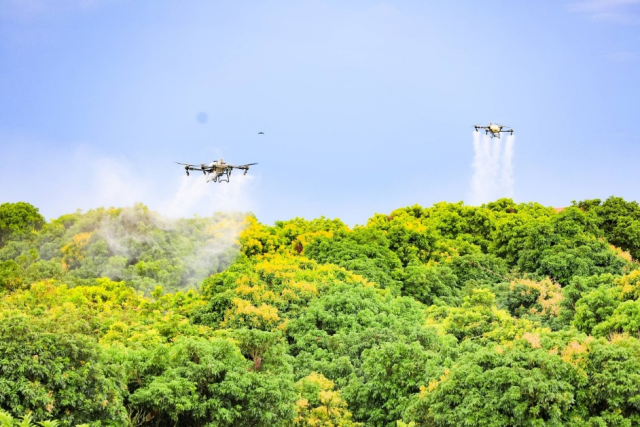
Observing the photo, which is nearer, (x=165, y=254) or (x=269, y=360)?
(x=269, y=360)

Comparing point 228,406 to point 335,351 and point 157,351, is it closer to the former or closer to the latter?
point 157,351

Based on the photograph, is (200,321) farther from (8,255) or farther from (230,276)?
(8,255)

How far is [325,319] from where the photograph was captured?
2980cm

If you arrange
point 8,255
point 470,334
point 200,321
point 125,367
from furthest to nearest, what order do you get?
point 8,255
point 200,321
point 470,334
point 125,367

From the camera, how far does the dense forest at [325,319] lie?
18.5 metres

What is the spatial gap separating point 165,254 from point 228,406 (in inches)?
Result: 932

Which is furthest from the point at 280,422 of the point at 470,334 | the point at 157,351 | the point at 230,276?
the point at 230,276

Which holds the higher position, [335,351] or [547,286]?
[547,286]

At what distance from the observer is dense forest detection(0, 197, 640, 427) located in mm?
18500

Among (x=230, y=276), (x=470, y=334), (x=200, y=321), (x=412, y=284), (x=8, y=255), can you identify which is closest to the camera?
(x=470, y=334)

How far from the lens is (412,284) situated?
1521 inches

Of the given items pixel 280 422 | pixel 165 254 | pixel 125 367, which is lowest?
pixel 280 422

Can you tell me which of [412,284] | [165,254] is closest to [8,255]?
[165,254]

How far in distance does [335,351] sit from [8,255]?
70.8 feet
